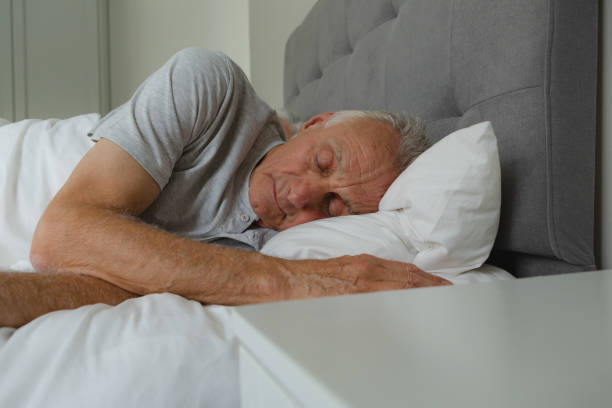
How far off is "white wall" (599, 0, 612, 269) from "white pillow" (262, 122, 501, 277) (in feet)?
0.60

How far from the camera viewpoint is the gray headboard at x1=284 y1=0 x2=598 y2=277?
0.72 m

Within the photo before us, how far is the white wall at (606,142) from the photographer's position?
729 millimetres

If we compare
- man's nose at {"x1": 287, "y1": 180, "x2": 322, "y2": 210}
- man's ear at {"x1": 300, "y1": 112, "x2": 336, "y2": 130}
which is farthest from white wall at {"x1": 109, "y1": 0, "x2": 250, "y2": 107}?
man's nose at {"x1": 287, "y1": 180, "x2": 322, "y2": 210}

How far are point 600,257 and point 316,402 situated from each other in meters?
0.75

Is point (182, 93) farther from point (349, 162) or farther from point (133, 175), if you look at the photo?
point (349, 162)

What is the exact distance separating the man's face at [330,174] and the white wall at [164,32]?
7.65 ft

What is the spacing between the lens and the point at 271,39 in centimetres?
280

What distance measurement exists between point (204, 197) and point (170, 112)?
0.77ft

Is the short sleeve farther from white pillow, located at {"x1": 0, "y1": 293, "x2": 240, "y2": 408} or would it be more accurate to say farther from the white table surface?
the white table surface

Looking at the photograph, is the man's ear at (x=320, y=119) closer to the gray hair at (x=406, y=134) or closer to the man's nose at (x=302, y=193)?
the gray hair at (x=406, y=134)

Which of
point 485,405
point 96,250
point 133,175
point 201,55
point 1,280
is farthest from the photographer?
point 201,55

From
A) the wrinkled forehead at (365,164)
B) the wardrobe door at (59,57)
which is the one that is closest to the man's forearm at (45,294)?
the wrinkled forehead at (365,164)

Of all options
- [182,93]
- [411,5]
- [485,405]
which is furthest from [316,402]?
[411,5]

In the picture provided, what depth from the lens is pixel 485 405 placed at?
0.68ft
